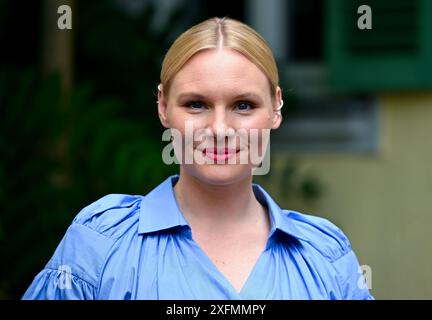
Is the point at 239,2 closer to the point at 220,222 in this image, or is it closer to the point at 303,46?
the point at 303,46

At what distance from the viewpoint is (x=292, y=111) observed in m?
4.91

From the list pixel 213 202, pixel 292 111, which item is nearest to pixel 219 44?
pixel 213 202

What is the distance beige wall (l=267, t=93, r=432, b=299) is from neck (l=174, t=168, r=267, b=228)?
9.48 feet

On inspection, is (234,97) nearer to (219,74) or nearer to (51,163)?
(219,74)

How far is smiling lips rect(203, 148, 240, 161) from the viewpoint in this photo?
1.71 meters

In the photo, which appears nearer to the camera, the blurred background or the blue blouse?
the blue blouse

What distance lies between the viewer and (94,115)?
13.4 feet

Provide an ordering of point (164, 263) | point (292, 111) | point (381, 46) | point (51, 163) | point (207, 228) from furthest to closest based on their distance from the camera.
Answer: point (292, 111)
point (381, 46)
point (51, 163)
point (207, 228)
point (164, 263)

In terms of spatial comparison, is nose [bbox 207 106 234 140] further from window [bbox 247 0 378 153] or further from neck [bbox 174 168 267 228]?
window [bbox 247 0 378 153]

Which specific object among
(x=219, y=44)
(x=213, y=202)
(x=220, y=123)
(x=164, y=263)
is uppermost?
(x=219, y=44)

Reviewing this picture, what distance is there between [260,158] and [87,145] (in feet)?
8.21

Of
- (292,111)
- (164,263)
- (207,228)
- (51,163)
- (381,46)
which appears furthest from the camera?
(292,111)

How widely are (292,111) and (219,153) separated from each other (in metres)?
3.23

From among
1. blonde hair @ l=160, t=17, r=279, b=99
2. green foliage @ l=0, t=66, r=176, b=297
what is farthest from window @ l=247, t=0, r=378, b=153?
blonde hair @ l=160, t=17, r=279, b=99
